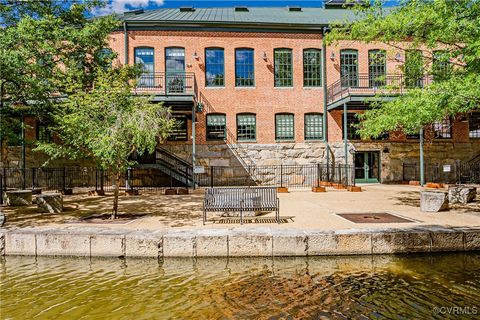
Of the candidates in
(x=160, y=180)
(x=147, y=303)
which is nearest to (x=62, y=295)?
(x=147, y=303)

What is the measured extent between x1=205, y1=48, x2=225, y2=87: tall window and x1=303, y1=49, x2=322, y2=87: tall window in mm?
4893

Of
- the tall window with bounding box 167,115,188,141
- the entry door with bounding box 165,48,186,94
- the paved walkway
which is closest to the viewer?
the paved walkway

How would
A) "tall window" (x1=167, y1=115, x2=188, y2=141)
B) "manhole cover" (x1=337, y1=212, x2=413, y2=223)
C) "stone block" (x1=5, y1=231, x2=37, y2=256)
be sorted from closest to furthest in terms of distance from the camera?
"stone block" (x1=5, y1=231, x2=37, y2=256) → "manhole cover" (x1=337, y1=212, x2=413, y2=223) → "tall window" (x1=167, y1=115, x2=188, y2=141)

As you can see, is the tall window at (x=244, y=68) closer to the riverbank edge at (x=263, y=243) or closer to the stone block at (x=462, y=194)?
the stone block at (x=462, y=194)

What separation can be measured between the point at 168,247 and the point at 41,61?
9394 millimetres

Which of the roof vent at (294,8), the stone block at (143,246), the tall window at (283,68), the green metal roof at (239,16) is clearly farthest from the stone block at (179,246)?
the roof vent at (294,8)

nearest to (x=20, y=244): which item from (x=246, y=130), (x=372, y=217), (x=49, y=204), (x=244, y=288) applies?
(x=49, y=204)

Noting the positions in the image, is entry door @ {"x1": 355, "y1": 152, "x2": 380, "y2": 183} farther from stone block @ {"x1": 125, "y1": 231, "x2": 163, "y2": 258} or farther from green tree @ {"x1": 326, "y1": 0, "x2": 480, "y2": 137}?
stone block @ {"x1": 125, "y1": 231, "x2": 163, "y2": 258}

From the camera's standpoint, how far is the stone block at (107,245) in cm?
607

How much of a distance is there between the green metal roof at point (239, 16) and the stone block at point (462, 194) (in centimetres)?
1082

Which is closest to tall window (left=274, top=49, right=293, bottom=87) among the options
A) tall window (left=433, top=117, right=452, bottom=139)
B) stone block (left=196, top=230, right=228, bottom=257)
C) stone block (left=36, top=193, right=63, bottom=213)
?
tall window (left=433, top=117, right=452, bottom=139)

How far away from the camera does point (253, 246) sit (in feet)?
19.5

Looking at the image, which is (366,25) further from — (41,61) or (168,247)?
(41,61)

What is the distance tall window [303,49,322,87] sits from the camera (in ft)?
60.1
